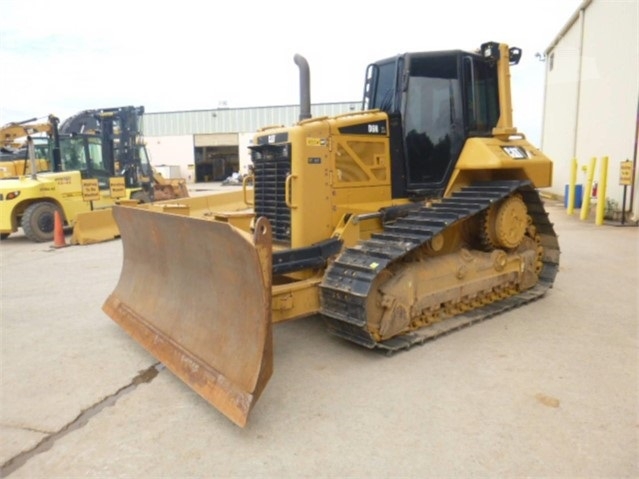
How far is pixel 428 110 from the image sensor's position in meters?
5.31

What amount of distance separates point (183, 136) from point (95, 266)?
34152 millimetres

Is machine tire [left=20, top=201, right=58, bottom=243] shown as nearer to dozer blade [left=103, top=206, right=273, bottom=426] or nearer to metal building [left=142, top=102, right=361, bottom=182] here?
dozer blade [left=103, top=206, right=273, bottom=426]

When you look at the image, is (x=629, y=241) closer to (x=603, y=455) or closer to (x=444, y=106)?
(x=444, y=106)

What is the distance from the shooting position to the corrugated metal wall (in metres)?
37.7

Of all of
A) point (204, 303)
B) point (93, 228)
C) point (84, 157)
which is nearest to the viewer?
point (204, 303)

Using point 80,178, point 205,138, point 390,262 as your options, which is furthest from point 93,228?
point 205,138

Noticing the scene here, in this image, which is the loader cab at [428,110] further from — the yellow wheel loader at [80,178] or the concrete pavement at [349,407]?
the yellow wheel loader at [80,178]

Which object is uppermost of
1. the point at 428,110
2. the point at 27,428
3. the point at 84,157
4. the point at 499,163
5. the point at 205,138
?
the point at 205,138

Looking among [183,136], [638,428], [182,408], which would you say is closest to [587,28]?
[638,428]

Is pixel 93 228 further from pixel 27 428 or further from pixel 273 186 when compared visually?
pixel 27 428

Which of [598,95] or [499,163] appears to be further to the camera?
[598,95]

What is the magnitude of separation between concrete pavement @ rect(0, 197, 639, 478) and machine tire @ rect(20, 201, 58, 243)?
6729 millimetres

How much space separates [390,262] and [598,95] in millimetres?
13536

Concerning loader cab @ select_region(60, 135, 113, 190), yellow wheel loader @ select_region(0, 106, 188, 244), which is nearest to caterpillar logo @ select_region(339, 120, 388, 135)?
yellow wheel loader @ select_region(0, 106, 188, 244)
